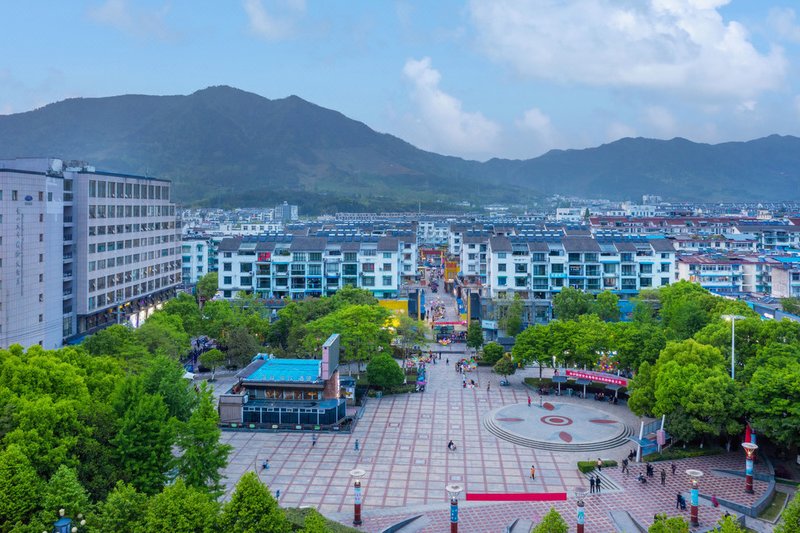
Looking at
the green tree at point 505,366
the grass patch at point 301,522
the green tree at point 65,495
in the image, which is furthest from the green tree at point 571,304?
the green tree at point 65,495

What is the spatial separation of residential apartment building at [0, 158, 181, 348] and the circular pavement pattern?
101 ft

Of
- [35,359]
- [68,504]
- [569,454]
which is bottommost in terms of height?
[569,454]

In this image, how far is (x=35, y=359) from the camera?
27.0m

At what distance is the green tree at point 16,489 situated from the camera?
19.5m

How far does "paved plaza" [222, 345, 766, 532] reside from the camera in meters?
27.4

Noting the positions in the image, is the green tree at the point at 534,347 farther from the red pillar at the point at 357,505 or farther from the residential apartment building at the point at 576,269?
the residential apartment building at the point at 576,269

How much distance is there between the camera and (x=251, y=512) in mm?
18578

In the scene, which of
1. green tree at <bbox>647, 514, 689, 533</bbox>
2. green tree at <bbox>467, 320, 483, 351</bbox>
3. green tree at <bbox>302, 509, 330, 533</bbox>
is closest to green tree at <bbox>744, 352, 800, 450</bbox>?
green tree at <bbox>647, 514, 689, 533</bbox>

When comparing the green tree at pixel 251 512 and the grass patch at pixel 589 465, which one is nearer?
the green tree at pixel 251 512

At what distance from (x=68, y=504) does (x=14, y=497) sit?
5.66 ft

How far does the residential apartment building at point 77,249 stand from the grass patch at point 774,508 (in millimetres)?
42333

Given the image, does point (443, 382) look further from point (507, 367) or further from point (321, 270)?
point (321, 270)

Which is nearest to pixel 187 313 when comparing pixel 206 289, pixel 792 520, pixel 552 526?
pixel 206 289

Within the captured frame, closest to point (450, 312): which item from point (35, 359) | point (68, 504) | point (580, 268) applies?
point (580, 268)
